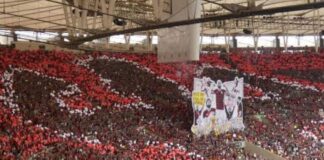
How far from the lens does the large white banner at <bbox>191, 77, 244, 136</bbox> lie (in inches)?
970

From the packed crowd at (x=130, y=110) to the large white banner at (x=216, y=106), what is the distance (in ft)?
1.92

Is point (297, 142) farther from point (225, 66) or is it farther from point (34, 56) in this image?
point (34, 56)

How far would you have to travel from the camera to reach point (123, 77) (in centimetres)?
2817

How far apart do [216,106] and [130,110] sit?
13.3 feet

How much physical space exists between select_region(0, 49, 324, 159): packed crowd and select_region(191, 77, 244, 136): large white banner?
0.59 meters

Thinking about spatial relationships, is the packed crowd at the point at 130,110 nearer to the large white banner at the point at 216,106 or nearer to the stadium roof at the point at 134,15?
A: the large white banner at the point at 216,106

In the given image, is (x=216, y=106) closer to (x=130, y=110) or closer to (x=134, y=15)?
(x=130, y=110)

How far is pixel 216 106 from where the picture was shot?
83.9 feet

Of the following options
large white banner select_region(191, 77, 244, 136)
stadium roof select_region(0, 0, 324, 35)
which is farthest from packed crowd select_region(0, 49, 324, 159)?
stadium roof select_region(0, 0, 324, 35)

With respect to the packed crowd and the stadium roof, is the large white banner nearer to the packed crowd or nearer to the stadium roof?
the packed crowd

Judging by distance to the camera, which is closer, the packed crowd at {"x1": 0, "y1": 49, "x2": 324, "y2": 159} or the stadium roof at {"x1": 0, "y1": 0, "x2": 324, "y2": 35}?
the packed crowd at {"x1": 0, "y1": 49, "x2": 324, "y2": 159}

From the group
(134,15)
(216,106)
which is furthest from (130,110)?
(134,15)

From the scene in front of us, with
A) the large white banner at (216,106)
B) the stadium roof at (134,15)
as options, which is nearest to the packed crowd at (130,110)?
the large white banner at (216,106)

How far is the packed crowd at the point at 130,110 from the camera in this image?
20.5 m
